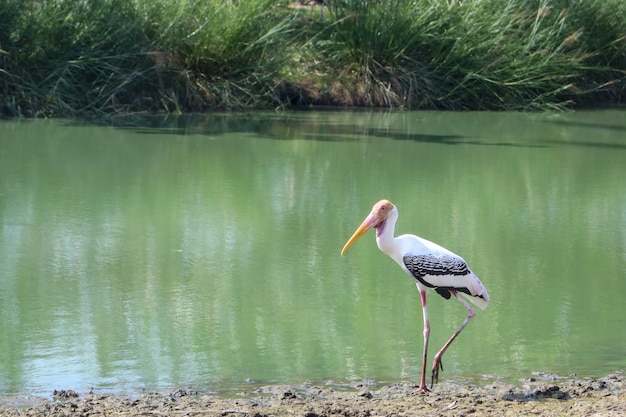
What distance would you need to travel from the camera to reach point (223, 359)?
15.2 feet

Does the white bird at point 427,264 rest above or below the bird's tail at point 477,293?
above

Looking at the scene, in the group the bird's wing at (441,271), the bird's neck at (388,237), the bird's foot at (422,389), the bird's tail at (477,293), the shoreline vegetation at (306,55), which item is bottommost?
the bird's foot at (422,389)

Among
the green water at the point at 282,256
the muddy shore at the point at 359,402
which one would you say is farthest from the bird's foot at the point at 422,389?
the green water at the point at 282,256

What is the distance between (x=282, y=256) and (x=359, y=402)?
2.57 m

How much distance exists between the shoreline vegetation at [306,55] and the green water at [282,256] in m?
1.61

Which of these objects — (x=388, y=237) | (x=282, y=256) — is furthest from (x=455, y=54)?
(x=388, y=237)

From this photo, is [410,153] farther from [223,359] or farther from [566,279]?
[223,359]

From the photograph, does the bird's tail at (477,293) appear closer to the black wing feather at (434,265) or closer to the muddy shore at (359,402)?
the black wing feather at (434,265)

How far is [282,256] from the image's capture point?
6.55 m

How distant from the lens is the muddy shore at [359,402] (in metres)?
3.86

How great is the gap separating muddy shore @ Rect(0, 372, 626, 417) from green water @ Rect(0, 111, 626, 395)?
0.20 m

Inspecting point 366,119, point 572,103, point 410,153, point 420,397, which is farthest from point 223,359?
point 572,103

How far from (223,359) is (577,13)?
1328 cm

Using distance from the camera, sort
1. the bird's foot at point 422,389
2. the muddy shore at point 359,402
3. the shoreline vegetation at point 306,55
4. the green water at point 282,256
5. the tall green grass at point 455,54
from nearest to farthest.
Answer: the muddy shore at point 359,402
the bird's foot at point 422,389
the green water at point 282,256
the shoreline vegetation at point 306,55
the tall green grass at point 455,54
